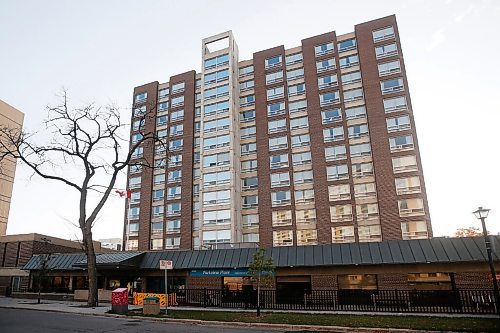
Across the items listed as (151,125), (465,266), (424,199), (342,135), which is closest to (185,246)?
(151,125)

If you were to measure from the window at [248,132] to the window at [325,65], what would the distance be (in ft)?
39.8

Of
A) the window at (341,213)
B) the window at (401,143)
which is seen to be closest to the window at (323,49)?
the window at (401,143)

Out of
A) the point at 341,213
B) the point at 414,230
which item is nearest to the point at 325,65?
the point at 341,213

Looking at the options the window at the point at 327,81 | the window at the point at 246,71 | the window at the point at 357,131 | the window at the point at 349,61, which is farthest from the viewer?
→ the window at the point at 246,71

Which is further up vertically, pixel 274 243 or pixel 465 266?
pixel 274 243

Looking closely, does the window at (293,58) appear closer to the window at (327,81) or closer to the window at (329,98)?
the window at (327,81)

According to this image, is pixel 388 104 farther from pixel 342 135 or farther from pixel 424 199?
pixel 424 199

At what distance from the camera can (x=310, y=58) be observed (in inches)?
1967

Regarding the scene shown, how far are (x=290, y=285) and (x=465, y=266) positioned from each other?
43.4 ft

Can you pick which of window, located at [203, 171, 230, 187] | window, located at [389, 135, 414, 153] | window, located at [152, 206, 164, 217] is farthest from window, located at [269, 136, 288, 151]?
window, located at [152, 206, 164, 217]

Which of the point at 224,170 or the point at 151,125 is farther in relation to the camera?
the point at 151,125

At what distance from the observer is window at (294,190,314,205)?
44800mm

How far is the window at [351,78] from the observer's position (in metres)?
46.9

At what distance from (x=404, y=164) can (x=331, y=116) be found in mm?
11146
